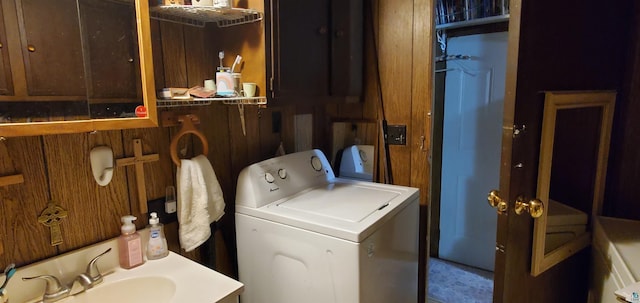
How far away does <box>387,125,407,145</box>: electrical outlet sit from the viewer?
1978 mm

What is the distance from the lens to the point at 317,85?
5.60ft

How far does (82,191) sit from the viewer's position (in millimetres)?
1195

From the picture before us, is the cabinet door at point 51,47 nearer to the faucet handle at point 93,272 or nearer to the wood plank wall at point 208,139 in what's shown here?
the wood plank wall at point 208,139

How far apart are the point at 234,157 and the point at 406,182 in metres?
0.94

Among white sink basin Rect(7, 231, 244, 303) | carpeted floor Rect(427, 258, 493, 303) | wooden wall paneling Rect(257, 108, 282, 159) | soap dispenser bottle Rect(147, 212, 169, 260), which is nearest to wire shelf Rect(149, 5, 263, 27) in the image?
wooden wall paneling Rect(257, 108, 282, 159)

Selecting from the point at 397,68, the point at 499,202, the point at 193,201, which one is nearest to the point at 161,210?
the point at 193,201

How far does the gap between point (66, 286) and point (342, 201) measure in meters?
1.02

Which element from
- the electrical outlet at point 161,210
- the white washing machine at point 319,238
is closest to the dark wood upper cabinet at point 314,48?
the white washing machine at point 319,238

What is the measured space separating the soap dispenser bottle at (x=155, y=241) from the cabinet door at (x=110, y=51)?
1.52 feet

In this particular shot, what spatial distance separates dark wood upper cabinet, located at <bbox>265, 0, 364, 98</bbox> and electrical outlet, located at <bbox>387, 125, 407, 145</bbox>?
28 centimetres

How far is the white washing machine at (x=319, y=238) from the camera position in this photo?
131 centimetres

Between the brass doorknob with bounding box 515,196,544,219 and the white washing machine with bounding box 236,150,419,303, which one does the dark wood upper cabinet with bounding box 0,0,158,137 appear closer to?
the white washing machine with bounding box 236,150,419,303

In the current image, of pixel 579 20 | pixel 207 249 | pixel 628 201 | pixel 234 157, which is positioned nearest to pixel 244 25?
pixel 234 157

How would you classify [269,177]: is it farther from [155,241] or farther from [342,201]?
[155,241]
